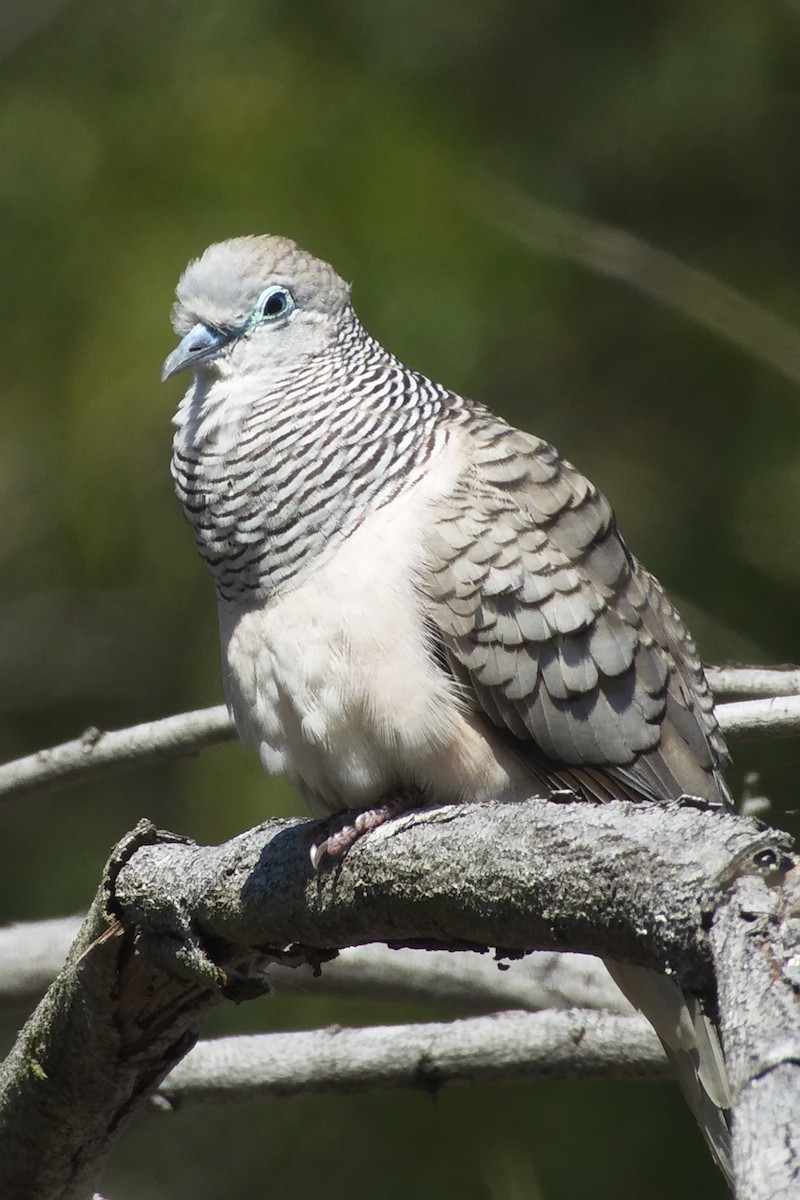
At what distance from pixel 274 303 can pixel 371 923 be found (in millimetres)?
1463

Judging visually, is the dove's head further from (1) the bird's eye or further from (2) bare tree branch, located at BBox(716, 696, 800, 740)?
(2) bare tree branch, located at BBox(716, 696, 800, 740)

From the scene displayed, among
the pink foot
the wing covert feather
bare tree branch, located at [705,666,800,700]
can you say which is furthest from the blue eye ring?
bare tree branch, located at [705,666,800,700]

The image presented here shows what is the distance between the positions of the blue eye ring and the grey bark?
1.11 m

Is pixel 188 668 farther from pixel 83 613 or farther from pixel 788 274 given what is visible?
pixel 788 274

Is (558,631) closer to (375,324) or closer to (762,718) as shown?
(762,718)

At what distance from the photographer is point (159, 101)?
570 centimetres

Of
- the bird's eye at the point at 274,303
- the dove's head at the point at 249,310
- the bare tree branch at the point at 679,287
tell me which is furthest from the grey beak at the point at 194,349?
the bare tree branch at the point at 679,287

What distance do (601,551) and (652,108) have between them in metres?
3.15

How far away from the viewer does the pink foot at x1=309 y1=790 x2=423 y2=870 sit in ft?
8.81

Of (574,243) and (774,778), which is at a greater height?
(574,243)

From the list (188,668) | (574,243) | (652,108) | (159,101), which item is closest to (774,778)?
(574,243)

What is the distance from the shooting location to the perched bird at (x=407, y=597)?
117 inches

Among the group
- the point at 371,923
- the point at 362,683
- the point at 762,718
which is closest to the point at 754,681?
the point at 762,718

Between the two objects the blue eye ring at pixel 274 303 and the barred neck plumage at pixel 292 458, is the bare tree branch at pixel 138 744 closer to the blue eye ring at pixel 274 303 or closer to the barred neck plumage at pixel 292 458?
the barred neck plumage at pixel 292 458
